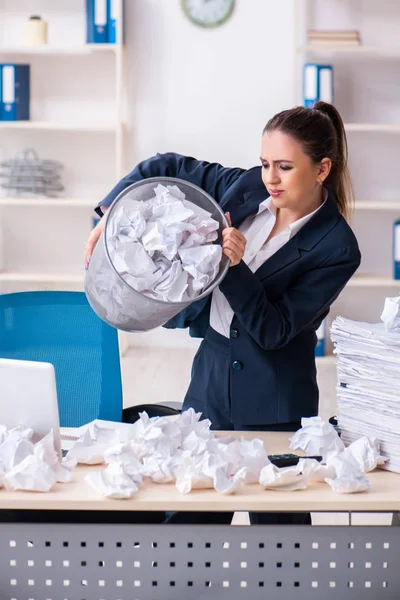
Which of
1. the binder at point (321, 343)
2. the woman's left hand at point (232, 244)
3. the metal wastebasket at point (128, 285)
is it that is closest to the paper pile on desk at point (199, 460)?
the metal wastebasket at point (128, 285)

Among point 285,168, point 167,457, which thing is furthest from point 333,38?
point 167,457

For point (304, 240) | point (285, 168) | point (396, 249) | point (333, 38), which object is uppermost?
point (333, 38)

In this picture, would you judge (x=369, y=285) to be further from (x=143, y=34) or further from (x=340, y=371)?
(x=340, y=371)

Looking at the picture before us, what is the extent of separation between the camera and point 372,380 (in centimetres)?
151

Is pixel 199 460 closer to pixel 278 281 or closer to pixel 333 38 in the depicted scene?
pixel 278 281

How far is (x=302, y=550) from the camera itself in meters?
1.35

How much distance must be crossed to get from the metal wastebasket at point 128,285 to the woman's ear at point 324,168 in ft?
→ 1.18

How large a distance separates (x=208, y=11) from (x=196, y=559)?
4.21 m

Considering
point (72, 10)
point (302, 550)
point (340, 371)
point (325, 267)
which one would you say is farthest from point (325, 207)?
point (72, 10)

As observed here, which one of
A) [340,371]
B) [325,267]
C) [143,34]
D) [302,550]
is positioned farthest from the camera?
[143,34]

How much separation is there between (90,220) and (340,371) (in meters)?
3.80

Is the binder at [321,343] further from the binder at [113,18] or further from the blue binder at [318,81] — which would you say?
the binder at [113,18]

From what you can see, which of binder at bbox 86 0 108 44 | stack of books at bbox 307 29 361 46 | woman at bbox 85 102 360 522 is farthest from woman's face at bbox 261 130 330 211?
binder at bbox 86 0 108 44

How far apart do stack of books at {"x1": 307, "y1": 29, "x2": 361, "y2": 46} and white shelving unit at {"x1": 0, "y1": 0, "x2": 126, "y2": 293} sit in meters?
1.10
